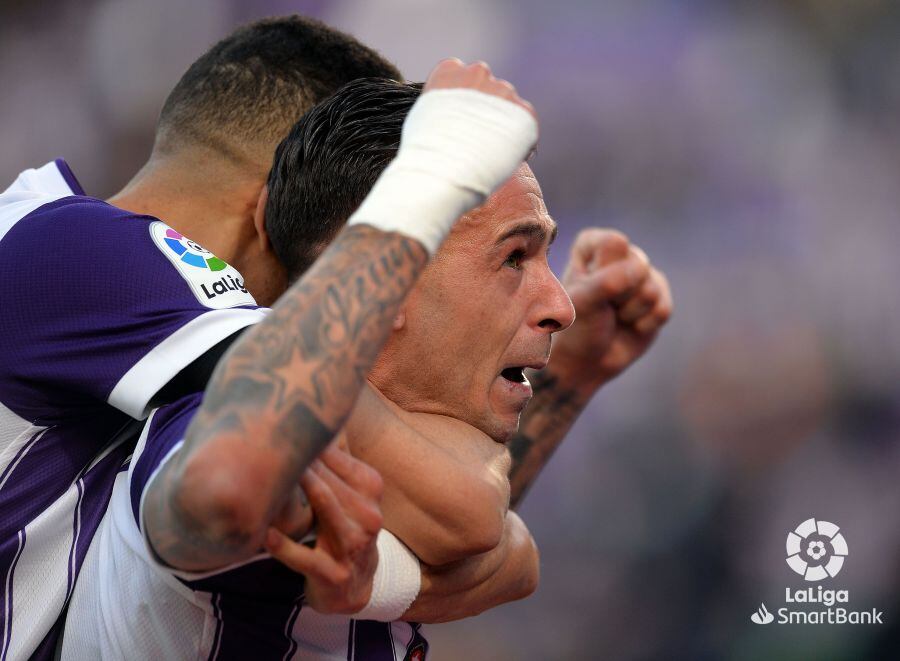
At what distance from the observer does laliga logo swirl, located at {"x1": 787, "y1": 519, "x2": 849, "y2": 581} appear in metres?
4.54

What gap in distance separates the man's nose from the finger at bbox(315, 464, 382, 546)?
680mm

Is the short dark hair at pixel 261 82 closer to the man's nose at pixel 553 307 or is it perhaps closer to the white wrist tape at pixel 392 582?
the man's nose at pixel 553 307

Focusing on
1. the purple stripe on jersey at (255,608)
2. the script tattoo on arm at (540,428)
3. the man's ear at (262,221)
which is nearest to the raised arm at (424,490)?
the purple stripe on jersey at (255,608)

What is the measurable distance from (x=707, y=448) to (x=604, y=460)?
50 cm

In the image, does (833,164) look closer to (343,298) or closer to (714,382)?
(714,382)

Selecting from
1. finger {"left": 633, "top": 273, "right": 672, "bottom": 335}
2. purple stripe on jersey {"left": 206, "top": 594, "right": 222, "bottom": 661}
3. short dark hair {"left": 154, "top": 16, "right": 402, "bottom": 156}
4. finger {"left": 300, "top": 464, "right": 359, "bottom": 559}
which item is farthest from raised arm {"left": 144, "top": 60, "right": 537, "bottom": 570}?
finger {"left": 633, "top": 273, "right": 672, "bottom": 335}

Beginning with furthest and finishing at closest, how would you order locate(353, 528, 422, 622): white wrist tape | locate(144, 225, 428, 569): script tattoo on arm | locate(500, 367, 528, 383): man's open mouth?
locate(500, 367, 528, 383): man's open mouth, locate(353, 528, 422, 622): white wrist tape, locate(144, 225, 428, 569): script tattoo on arm

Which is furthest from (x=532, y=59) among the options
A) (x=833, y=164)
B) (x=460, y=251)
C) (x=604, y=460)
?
(x=460, y=251)

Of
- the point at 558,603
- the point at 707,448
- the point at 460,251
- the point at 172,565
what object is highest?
the point at 460,251

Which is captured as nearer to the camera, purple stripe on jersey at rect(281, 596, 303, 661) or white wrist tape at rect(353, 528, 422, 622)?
white wrist tape at rect(353, 528, 422, 622)

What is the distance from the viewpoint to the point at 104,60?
5434 millimetres

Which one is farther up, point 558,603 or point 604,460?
point 604,460

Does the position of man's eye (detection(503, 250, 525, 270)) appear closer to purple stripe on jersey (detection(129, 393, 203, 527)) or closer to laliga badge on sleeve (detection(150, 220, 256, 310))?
laliga badge on sleeve (detection(150, 220, 256, 310))

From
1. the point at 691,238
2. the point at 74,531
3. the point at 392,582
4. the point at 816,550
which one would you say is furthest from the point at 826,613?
the point at 74,531
